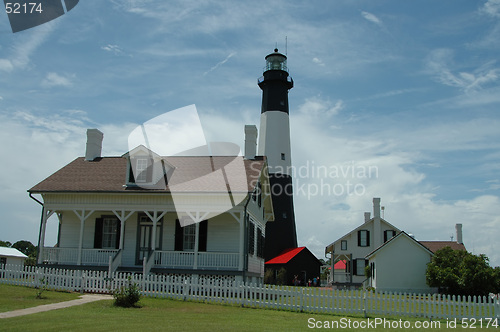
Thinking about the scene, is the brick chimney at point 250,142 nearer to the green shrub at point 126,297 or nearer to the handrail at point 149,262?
the handrail at point 149,262

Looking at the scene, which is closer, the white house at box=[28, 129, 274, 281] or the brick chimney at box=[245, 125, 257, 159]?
the white house at box=[28, 129, 274, 281]

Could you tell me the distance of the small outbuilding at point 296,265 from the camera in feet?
121

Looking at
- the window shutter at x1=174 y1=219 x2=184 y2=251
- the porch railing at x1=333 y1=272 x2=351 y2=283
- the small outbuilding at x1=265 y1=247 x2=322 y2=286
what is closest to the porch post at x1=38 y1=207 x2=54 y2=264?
the window shutter at x1=174 y1=219 x2=184 y2=251

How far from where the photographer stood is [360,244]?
44.7m

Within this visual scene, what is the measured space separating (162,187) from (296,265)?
777 inches

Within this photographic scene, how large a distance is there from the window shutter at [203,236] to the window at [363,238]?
26678 millimetres

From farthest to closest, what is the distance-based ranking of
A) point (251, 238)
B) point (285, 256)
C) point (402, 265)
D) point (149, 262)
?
point (285, 256) < point (402, 265) < point (251, 238) < point (149, 262)

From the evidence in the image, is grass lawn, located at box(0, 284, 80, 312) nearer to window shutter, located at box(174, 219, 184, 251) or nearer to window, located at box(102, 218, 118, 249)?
window, located at box(102, 218, 118, 249)

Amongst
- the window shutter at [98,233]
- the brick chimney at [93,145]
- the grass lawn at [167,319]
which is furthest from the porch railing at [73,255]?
the grass lawn at [167,319]

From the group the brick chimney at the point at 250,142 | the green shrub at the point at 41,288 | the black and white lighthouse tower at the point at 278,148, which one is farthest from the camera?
the black and white lighthouse tower at the point at 278,148

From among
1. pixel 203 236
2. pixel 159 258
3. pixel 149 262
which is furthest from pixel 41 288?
pixel 203 236

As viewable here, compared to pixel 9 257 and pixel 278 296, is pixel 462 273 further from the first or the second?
pixel 9 257

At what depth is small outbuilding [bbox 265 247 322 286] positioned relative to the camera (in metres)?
37.0

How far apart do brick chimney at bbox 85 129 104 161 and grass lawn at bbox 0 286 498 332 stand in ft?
35.3
